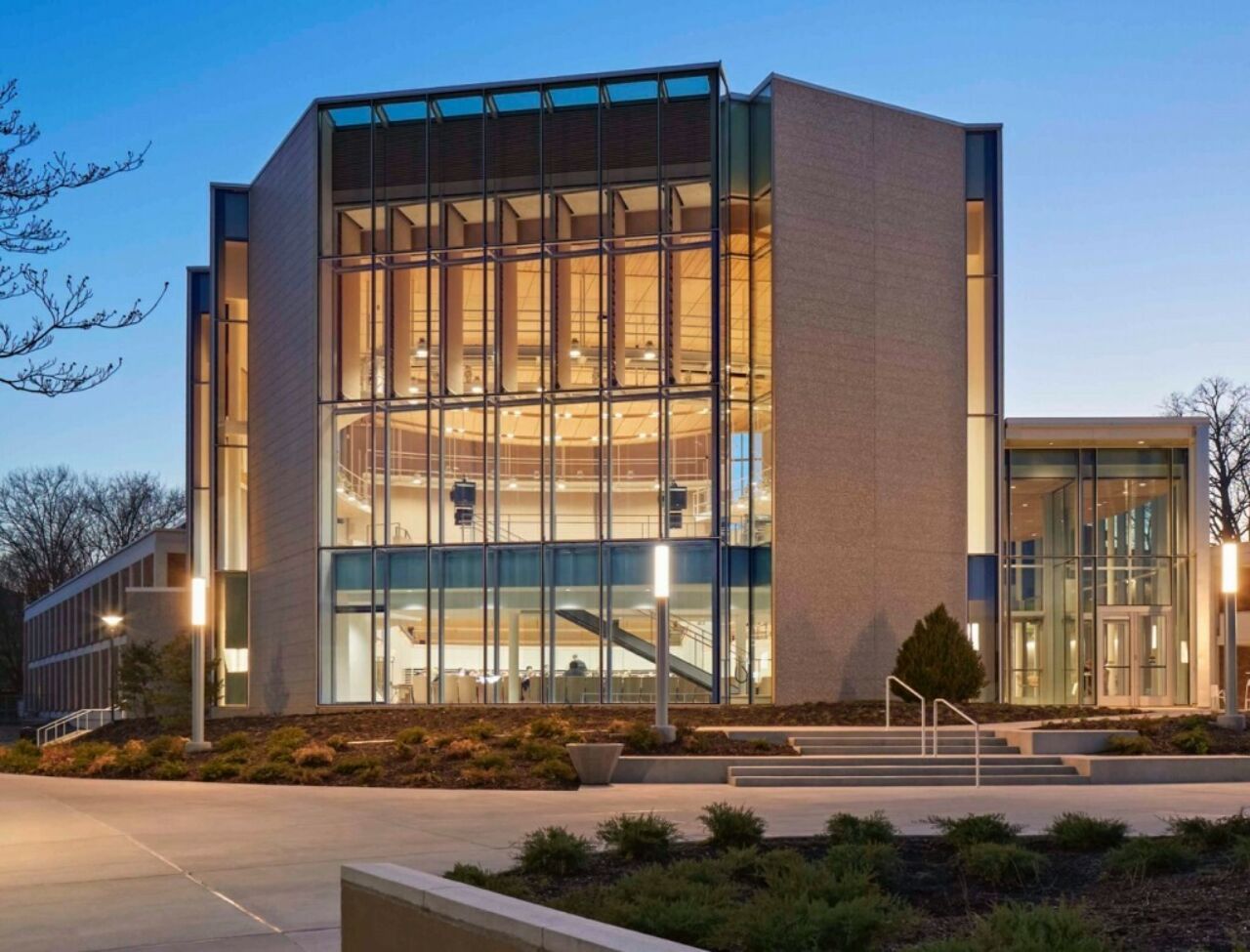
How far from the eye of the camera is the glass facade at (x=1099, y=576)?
35156 mm

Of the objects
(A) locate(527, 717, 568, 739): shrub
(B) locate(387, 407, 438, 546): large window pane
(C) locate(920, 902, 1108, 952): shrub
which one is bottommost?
(A) locate(527, 717, 568, 739): shrub

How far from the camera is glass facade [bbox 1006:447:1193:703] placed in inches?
1384

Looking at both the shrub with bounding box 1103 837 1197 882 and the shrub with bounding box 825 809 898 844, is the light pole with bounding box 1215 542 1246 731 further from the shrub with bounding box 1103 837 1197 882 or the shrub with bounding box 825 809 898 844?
the shrub with bounding box 1103 837 1197 882

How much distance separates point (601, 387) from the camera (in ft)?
107

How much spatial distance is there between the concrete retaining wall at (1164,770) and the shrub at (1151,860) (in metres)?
11.8

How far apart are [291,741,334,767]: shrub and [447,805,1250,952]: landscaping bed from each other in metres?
11.1

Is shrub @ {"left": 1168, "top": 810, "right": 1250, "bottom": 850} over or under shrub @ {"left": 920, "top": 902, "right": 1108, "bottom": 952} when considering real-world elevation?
under

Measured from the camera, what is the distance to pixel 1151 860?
9648 mm

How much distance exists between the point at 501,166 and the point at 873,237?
823cm

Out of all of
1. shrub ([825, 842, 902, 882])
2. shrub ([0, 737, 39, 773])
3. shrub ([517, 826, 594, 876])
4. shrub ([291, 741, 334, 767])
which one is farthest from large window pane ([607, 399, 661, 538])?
shrub ([825, 842, 902, 882])

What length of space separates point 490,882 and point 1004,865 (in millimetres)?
3292

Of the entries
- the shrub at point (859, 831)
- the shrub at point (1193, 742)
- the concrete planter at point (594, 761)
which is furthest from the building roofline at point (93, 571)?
the shrub at point (859, 831)

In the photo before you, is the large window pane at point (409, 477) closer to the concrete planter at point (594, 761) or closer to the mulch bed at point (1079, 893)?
the concrete planter at point (594, 761)

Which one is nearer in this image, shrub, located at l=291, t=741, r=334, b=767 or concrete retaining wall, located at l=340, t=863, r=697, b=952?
concrete retaining wall, located at l=340, t=863, r=697, b=952
